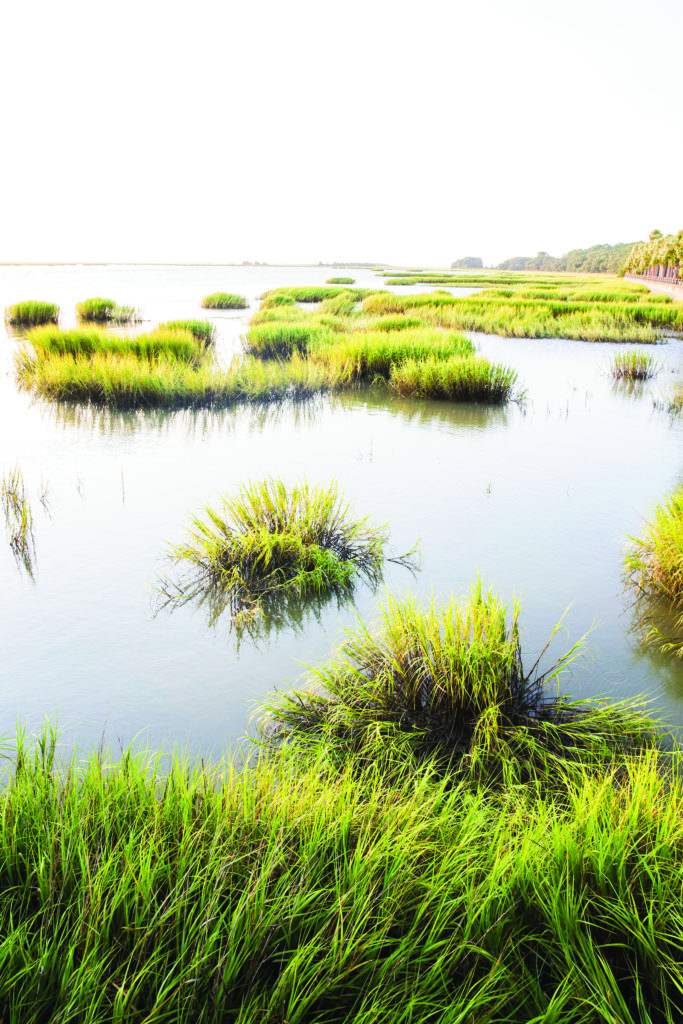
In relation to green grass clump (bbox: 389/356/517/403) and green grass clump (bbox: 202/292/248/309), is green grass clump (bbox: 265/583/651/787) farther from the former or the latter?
green grass clump (bbox: 202/292/248/309)

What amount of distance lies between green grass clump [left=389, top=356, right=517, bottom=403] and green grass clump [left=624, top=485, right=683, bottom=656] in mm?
6023

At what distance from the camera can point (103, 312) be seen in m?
22.6

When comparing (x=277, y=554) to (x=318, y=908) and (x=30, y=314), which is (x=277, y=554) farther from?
(x=30, y=314)

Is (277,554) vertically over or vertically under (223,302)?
under

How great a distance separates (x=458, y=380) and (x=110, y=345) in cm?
615

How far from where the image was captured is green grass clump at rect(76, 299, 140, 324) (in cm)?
2236

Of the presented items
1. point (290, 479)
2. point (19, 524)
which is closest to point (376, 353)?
point (290, 479)

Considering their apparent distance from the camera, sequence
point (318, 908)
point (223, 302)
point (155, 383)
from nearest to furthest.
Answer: point (318, 908)
point (155, 383)
point (223, 302)

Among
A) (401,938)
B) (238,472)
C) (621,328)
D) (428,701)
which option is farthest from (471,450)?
(621,328)

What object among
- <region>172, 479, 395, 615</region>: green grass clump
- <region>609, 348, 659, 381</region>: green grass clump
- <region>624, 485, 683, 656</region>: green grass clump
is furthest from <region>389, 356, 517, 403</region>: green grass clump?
<region>172, 479, 395, 615</region>: green grass clump

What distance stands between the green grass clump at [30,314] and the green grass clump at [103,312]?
2.13 metres

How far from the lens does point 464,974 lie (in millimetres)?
1696

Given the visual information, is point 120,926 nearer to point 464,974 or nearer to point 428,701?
point 464,974

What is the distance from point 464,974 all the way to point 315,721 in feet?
4.71
